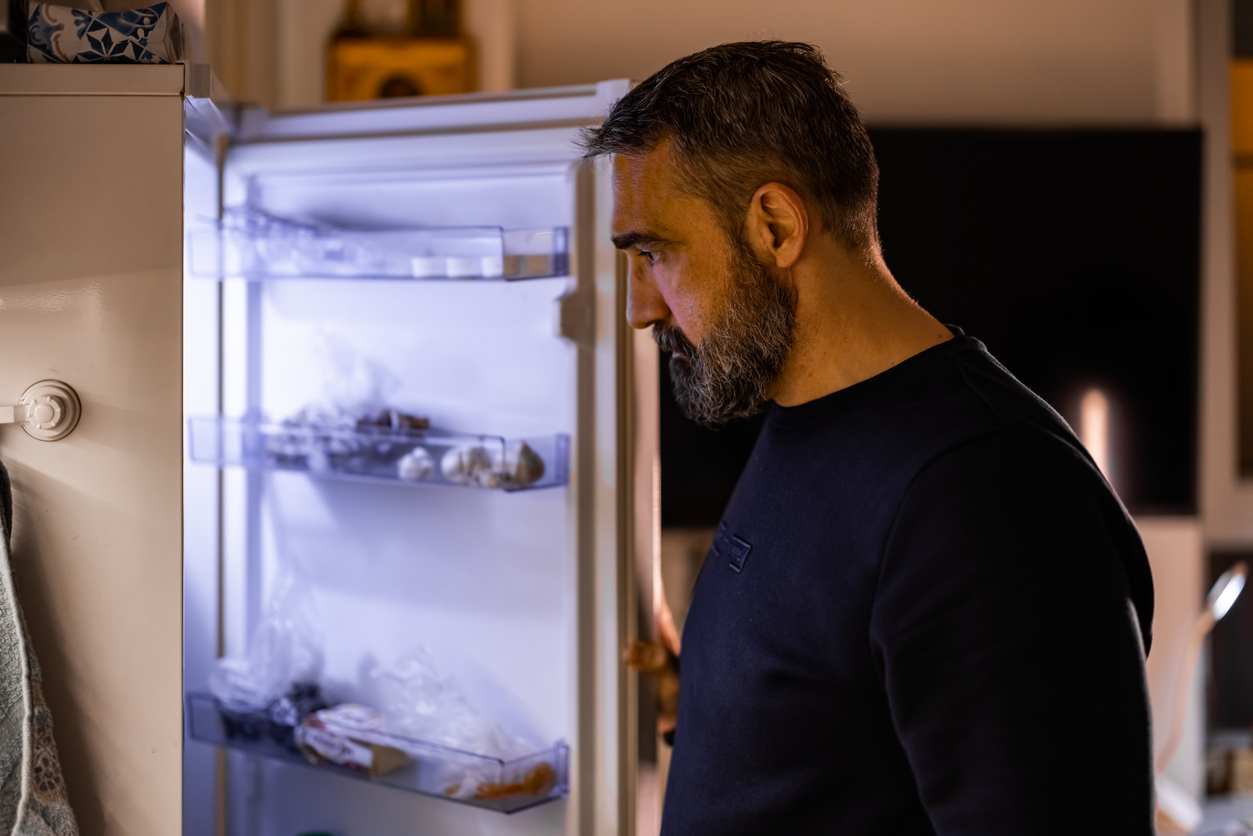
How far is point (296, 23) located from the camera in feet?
6.61

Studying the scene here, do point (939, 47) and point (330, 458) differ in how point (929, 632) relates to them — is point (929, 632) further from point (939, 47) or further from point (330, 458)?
point (939, 47)

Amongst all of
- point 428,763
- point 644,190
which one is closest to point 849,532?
point 644,190

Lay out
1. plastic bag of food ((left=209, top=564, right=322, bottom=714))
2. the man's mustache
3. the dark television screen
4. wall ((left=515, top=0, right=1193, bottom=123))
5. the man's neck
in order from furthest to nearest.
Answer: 1. wall ((left=515, top=0, right=1193, bottom=123))
2. the dark television screen
3. plastic bag of food ((left=209, top=564, right=322, bottom=714))
4. the man's mustache
5. the man's neck

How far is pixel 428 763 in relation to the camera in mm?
1267

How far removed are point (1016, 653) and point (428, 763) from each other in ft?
2.72

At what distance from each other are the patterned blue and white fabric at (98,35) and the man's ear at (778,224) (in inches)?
23.9

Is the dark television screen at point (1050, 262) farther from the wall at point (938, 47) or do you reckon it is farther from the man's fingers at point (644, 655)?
the man's fingers at point (644, 655)

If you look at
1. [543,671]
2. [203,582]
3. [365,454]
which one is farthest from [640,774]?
[203,582]

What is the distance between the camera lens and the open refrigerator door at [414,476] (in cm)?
119

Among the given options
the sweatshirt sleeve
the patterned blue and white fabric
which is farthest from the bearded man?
the patterned blue and white fabric

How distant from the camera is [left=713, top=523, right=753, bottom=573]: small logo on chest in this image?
97cm

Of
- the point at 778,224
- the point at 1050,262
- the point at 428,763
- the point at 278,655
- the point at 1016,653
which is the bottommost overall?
the point at 428,763

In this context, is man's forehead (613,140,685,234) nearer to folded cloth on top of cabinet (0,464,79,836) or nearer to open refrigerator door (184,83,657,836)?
open refrigerator door (184,83,657,836)

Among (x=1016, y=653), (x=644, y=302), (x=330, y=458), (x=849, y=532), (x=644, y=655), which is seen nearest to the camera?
(x=1016, y=653)
